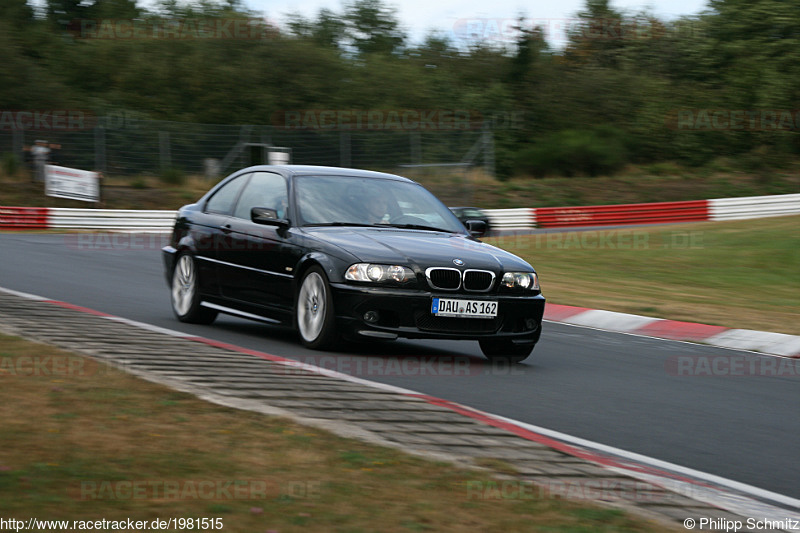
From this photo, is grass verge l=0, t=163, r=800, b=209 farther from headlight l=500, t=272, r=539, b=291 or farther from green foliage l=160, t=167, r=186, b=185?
headlight l=500, t=272, r=539, b=291

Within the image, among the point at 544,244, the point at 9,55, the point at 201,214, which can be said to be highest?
the point at 9,55

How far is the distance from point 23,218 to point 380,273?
2251 cm

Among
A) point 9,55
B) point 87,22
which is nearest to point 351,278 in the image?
point 9,55

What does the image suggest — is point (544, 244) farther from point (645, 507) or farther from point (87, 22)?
point (87, 22)

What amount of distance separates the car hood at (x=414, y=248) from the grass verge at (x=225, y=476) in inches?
108

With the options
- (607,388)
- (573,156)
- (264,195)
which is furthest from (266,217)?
(573,156)

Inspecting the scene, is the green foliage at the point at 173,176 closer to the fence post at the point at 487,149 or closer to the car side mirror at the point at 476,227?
the fence post at the point at 487,149

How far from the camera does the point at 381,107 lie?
47.8m

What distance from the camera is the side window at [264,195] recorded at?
9102mm

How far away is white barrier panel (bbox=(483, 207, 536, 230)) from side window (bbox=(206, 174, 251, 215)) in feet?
77.4

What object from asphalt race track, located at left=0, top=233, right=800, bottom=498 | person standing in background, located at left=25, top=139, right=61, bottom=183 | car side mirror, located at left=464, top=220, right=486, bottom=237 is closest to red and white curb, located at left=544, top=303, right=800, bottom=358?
asphalt race track, located at left=0, top=233, right=800, bottom=498

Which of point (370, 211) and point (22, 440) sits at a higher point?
point (370, 211)

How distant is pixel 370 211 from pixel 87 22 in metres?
51.4

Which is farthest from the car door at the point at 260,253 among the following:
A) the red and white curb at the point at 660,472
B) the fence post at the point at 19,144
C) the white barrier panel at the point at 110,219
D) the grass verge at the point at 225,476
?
the fence post at the point at 19,144
